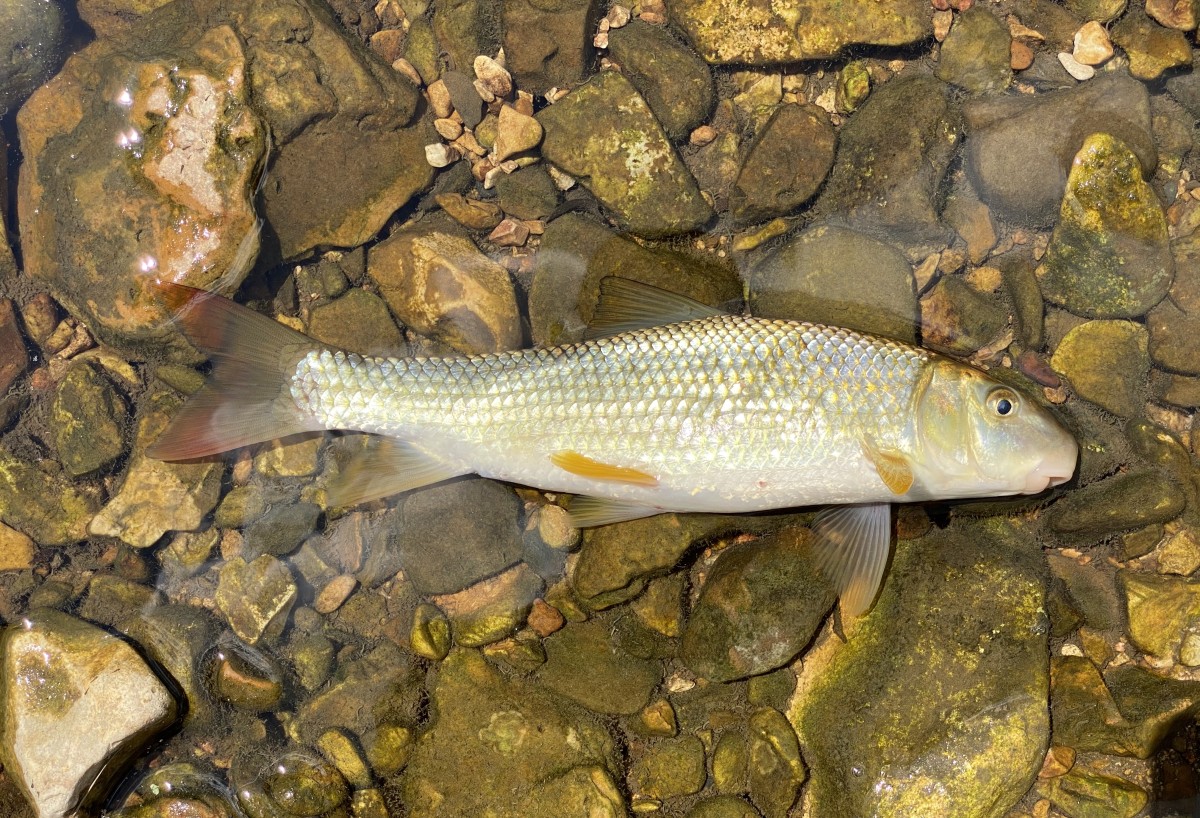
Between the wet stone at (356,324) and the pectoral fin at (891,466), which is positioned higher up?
the wet stone at (356,324)

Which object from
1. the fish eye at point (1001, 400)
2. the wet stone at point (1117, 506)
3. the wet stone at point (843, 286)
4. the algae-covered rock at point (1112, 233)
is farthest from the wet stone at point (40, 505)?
the algae-covered rock at point (1112, 233)

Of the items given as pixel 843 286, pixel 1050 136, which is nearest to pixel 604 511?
pixel 843 286

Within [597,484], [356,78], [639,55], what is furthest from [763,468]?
[356,78]

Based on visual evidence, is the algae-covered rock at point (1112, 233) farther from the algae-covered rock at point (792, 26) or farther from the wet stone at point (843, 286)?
the algae-covered rock at point (792, 26)

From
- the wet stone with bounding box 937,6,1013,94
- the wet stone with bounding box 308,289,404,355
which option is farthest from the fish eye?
the wet stone with bounding box 308,289,404,355

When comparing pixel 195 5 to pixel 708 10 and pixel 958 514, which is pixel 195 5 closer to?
pixel 708 10

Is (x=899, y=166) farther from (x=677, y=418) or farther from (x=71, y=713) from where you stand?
(x=71, y=713)
